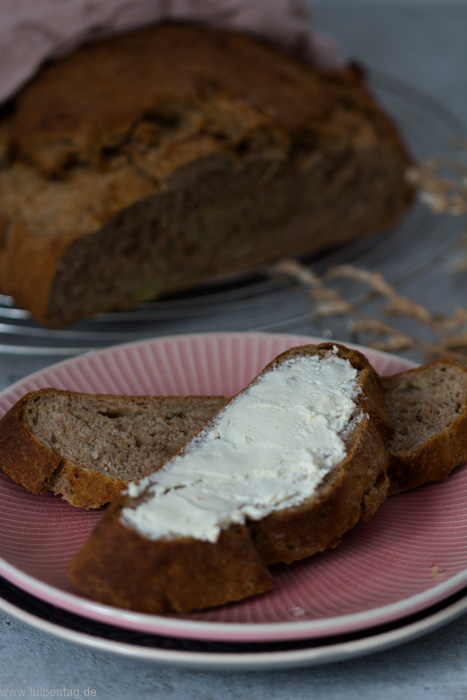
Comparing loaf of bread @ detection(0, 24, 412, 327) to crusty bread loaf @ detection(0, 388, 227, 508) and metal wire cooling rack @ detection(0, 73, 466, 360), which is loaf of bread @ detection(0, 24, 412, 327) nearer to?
metal wire cooling rack @ detection(0, 73, 466, 360)

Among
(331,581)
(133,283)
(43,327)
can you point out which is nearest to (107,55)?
(133,283)

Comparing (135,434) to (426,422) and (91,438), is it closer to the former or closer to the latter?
(91,438)

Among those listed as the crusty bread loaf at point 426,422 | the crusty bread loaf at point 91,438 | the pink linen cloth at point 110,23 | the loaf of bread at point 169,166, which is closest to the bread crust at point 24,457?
the crusty bread loaf at point 91,438

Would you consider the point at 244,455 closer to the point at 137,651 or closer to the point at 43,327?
the point at 137,651

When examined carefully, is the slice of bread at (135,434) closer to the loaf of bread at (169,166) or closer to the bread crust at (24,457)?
the bread crust at (24,457)

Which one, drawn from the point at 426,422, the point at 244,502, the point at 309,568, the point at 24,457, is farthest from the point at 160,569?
the point at 426,422
